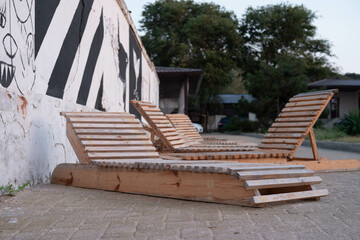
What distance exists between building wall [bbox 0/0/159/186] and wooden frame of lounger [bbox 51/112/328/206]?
364 mm

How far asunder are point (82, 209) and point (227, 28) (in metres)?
28.1

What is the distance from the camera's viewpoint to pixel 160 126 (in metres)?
5.82

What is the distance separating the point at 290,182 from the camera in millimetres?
2838

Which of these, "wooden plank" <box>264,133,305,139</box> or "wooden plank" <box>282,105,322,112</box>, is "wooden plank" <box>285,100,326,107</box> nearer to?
"wooden plank" <box>282,105,322,112</box>

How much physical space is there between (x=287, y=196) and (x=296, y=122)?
276cm

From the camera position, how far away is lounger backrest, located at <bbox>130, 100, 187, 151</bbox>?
564cm

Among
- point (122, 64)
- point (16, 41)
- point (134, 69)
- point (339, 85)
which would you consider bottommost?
point (16, 41)

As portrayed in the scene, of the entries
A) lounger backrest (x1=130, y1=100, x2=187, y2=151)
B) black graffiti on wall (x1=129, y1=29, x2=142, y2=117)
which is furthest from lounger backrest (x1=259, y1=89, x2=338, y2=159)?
black graffiti on wall (x1=129, y1=29, x2=142, y2=117)

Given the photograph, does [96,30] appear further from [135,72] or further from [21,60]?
[135,72]

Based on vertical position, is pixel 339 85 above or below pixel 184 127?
above

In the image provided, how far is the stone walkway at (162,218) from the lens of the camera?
2.04 meters

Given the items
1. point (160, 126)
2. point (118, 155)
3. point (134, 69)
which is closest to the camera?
point (118, 155)

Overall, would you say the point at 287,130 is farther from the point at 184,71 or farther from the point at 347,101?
the point at 347,101

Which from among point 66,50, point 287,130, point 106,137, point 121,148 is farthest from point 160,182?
point 287,130
